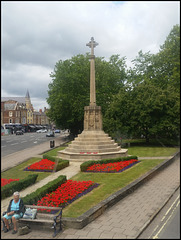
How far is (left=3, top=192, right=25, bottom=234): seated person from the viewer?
1.90 meters

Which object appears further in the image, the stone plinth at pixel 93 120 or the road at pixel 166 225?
the stone plinth at pixel 93 120

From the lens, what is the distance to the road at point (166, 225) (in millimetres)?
2713

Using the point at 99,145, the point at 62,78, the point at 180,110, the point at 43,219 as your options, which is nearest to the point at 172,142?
the point at 180,110

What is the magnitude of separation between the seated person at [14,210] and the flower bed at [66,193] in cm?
43

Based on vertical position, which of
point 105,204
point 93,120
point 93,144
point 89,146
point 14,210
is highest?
point 93,120

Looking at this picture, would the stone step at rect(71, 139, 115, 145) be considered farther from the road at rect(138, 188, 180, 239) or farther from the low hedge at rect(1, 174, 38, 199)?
the low hedge at rect(1, 174, 38, 199)

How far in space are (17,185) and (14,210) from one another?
0.26 m

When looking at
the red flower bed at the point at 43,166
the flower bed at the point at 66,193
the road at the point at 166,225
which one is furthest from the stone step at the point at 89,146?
the red flower bed at the point at 43,166

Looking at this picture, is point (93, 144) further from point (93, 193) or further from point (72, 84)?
point (72, 84)

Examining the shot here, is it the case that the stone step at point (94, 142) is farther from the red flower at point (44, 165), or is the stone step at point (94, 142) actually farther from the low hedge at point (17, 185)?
the low hedge at point (17, 185)

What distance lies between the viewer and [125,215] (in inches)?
187

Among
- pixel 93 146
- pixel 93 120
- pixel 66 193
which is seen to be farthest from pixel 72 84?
pixel 93 146

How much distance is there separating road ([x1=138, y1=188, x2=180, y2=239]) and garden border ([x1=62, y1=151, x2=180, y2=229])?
82 cm

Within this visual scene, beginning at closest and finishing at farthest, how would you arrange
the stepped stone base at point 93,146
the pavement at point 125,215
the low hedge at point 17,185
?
the low hedge at point 17,185, the pavement at point 125,215, the stepped stone base at point 93,146
